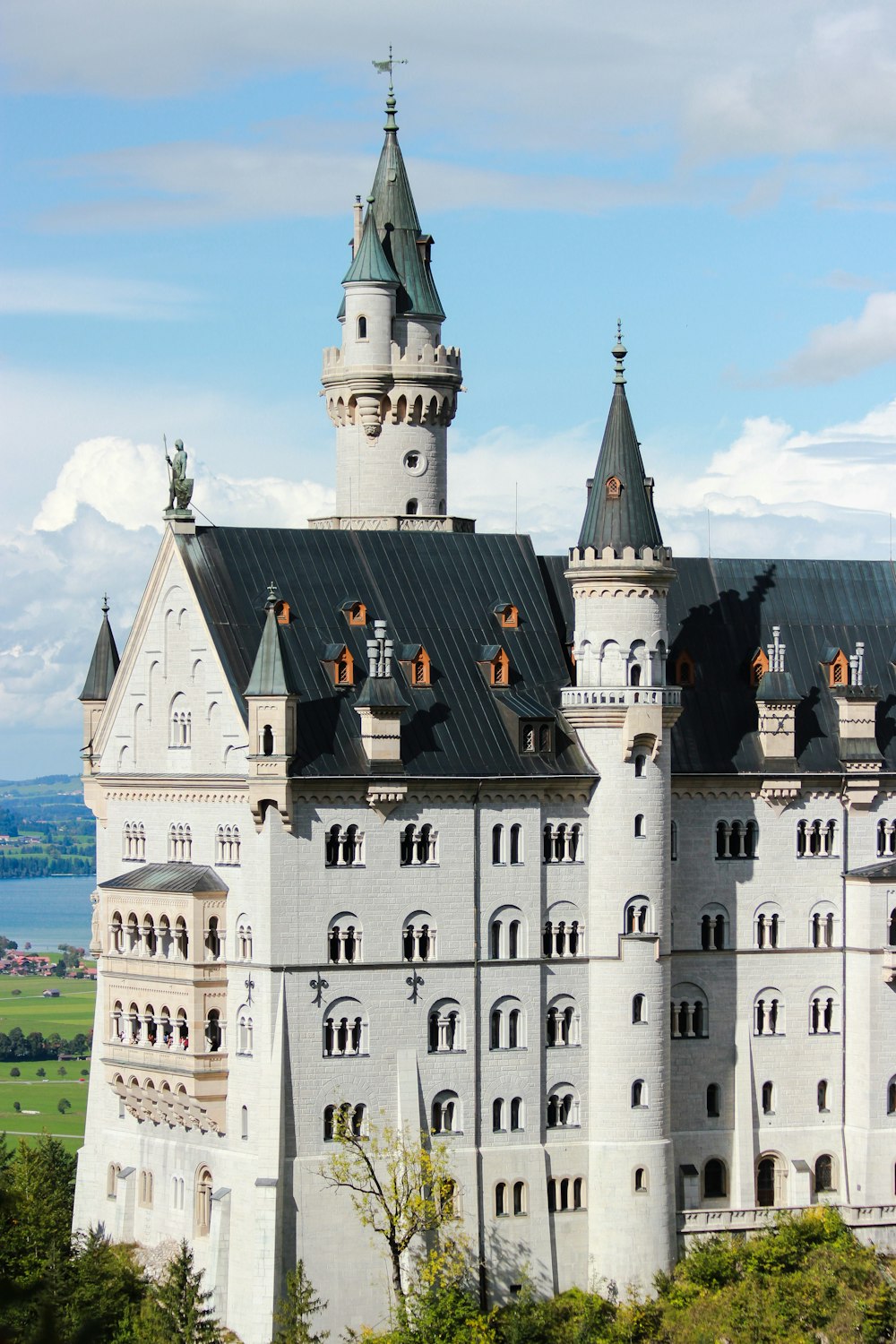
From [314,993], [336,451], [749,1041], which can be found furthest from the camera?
[336,451]

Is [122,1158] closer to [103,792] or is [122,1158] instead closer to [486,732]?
[103,792]

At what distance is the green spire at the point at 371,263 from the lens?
102 meters

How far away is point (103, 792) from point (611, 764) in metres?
19.4

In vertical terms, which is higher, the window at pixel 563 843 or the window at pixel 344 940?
the window at pixel 563 843

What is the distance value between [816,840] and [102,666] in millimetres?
27738

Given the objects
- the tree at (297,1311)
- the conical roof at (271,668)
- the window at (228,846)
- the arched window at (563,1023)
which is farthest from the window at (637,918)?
the tree at (297,1311)

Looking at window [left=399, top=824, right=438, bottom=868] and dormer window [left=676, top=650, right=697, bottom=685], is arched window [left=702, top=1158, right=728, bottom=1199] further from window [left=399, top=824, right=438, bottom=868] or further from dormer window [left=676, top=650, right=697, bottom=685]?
dormer window [left=676, top=650, right=697, bottom=685]

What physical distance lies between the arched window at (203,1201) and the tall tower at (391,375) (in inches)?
1001

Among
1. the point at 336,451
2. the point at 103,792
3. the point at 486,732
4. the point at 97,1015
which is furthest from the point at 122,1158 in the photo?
the point at 336,451

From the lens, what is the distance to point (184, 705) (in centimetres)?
9338

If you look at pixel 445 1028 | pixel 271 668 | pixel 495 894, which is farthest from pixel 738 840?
pixel 271 668

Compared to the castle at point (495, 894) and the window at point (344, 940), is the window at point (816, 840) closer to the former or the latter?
the castle at point (495, 894)

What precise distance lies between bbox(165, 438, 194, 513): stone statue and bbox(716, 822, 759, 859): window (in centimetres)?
2225

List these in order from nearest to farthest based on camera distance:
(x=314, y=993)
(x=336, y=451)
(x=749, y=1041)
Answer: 1. (x=314, y=993)
2. (x=749, y=1041)
3. (x=336, y=451)
